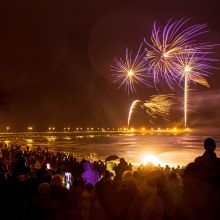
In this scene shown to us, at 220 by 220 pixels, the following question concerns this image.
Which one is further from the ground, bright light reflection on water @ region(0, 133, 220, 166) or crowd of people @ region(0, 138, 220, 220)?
crowd of people @ region(0, 138, 220, 220)

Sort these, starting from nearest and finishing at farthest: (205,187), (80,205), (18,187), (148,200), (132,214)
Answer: (205,187), (148,200), (132,214), (80,205), (18,187)

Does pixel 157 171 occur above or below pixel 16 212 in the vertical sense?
above

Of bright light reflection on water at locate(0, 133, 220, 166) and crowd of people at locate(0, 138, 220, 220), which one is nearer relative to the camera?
crowd of people at locate(0, 138, 220, 220)

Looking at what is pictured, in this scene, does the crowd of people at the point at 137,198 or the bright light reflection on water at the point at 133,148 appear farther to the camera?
the bright light reflection on water at the point at 133,148

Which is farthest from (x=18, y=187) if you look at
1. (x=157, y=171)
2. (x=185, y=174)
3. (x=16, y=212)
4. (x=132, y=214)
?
(x=185, y=174)

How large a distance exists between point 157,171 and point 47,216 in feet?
4.31

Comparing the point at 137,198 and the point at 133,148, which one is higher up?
the point at 137,198

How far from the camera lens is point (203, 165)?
4461 millimetres

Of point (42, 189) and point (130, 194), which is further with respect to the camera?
point (130, 194)

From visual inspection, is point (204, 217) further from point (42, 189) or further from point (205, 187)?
point (42, 189)

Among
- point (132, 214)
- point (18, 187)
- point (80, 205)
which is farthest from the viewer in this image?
point (18, 187)

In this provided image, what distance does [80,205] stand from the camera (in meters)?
5.50

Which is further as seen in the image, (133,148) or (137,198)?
(133,148)

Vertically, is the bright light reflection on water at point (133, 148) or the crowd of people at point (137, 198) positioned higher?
the crowd of people at point (137, 198)
